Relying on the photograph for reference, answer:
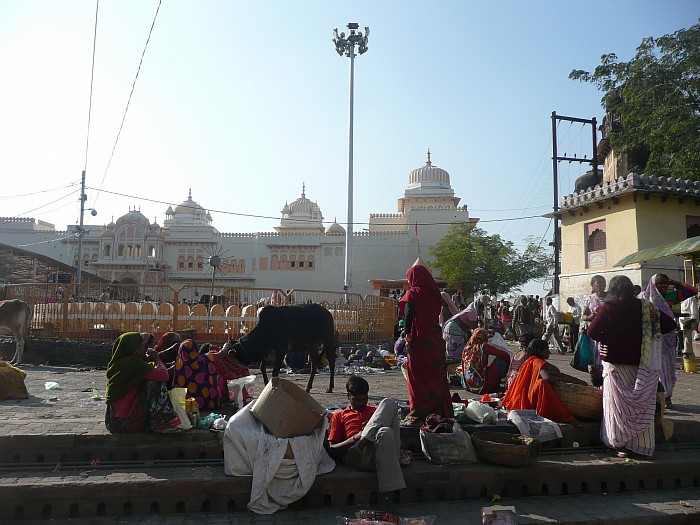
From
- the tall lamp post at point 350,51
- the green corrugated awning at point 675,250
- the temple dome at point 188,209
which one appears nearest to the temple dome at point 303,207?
the temple dome at point 188,209

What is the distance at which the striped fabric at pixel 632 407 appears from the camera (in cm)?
499

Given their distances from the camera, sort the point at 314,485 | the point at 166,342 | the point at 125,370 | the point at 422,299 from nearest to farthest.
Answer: the point at 314,485 < the point at 125,370 < the point at 422,299 < the point at 166,342

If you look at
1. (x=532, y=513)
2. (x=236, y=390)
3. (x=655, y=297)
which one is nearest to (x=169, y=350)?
(x=236, y=390)

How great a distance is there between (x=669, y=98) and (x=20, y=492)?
20.4 metres

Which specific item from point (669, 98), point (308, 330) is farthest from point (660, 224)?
point (308, 330)

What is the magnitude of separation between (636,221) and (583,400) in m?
15.2

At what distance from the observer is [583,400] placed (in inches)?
219

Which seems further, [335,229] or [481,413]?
[335,229]

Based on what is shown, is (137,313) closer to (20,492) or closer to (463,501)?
(20,492)

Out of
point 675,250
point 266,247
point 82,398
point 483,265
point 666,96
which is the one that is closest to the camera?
point 82,398

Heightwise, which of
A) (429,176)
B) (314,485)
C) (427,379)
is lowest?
(314,485)

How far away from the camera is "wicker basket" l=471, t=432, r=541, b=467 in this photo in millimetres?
4543

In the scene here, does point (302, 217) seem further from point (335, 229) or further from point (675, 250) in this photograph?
point (675, 250)

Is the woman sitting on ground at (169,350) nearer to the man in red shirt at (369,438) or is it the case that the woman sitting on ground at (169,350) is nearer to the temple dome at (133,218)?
the man in red shirt at (369,438)
